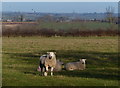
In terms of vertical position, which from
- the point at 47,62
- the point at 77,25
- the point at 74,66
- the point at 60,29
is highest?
the point at 47,62

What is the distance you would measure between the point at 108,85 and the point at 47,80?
7.30 ft

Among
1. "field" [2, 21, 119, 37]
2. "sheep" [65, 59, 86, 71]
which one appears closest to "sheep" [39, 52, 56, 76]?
"sheep" [65, 59, 86, 71]

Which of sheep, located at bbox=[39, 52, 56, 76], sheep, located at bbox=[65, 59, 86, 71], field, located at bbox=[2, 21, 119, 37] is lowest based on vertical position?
field, located at bbox=[2, 21, 119, 37]

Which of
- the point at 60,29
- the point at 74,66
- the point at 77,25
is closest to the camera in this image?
the point at 74,66

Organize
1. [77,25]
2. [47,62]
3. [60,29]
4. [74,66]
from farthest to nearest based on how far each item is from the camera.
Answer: [77,25], [60,29], [74,66], [47,62]


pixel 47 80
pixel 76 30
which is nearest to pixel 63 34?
pixel 76 30

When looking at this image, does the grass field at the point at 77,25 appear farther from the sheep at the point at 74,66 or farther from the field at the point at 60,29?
the sheep at the point at 74,66

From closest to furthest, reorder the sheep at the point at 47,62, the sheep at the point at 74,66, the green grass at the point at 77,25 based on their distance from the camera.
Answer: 1. the sheep at the point at 47,62
2. the sheep at the point at 74,66
3. the green grass at the point at 77,25

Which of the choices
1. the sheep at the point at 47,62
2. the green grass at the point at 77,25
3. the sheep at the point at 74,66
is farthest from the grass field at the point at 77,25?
the sheep at the point at 47,62

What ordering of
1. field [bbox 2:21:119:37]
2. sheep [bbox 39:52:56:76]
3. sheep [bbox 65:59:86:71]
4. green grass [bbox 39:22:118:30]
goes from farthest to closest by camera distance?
green grass [bbox 39:22:118:30]
field [bbox 2:21:119:37]
sheep [bbox 65:59:86:71]
sheep [bbox 39:52:56:76]

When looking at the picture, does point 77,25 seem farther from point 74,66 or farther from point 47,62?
point 47,62

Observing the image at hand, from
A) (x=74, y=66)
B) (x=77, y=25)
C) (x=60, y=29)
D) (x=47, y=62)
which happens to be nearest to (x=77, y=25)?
(x=77, y=25)

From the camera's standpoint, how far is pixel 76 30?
62.3 m

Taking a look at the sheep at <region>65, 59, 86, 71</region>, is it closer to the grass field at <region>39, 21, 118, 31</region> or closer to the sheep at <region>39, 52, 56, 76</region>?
the sheep at <region>39, 52, 56, 76</region>
